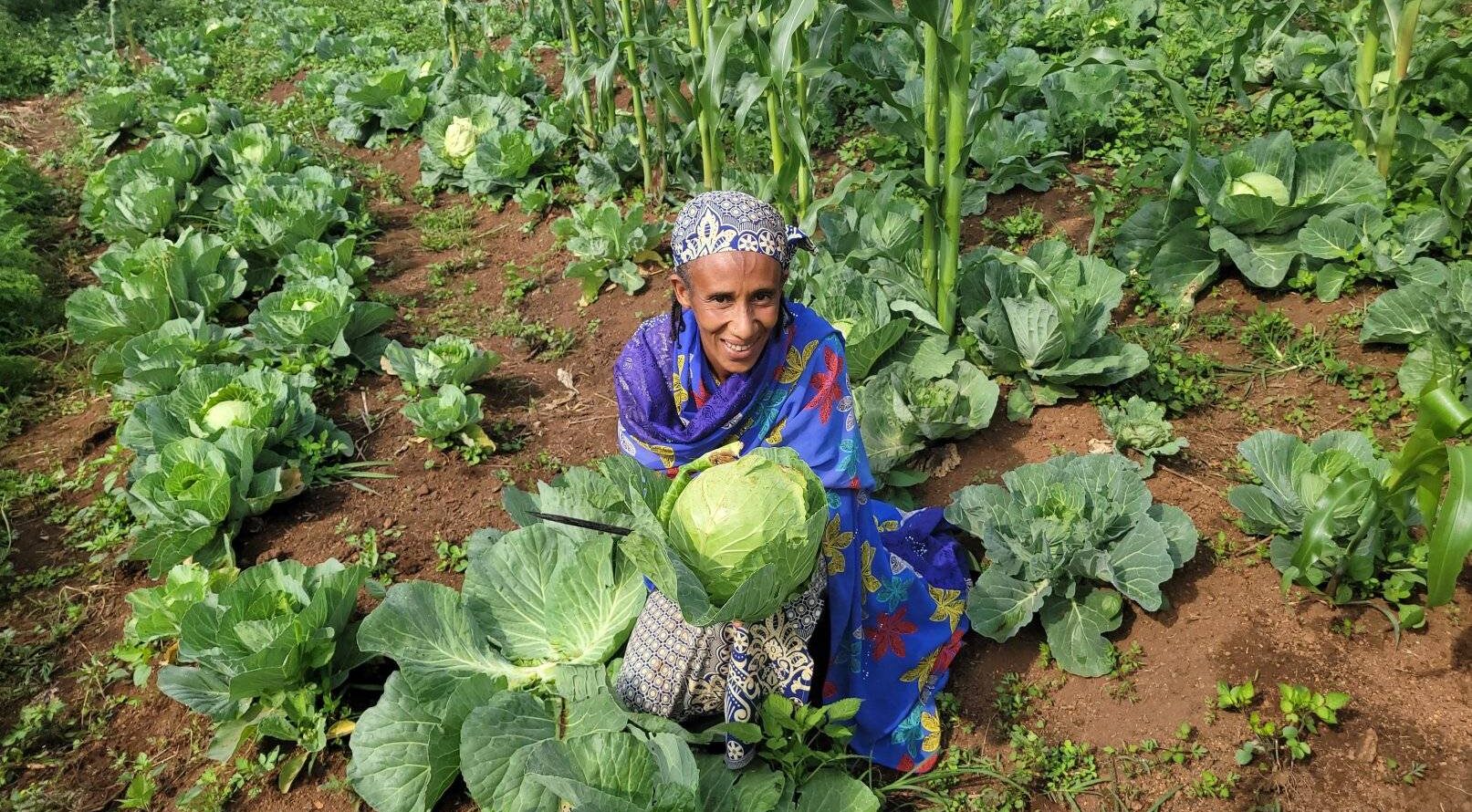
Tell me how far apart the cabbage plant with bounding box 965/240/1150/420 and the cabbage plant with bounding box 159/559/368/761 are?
2.68 metres

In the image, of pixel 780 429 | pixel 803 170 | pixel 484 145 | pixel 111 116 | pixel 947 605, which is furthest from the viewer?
pixel 111 116

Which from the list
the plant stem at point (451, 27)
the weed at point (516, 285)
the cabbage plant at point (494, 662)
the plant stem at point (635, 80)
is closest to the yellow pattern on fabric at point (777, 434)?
the cabbage plant at point (494, 662)

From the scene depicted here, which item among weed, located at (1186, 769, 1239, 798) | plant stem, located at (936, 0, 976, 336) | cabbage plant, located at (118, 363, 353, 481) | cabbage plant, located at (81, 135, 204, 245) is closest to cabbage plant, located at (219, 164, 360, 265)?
cabbage plant, located at (81, 135, 204, 245)

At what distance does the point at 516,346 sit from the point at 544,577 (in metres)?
2.37

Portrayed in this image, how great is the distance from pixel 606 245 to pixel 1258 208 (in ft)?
10.6

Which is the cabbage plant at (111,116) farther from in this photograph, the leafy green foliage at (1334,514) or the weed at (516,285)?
the leafy green foliage at (1334,514)

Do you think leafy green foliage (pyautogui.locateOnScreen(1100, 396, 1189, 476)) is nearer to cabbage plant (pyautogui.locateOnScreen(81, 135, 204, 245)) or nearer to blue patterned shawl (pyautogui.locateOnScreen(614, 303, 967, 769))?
blue patterned shawl (pyautogui.locateOnScreen(614, 303, 967, 769))

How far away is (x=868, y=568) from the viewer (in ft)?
9.09

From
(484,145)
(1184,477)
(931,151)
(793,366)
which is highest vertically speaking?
(931,151)

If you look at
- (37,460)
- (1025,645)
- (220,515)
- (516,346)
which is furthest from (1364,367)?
(37,460)

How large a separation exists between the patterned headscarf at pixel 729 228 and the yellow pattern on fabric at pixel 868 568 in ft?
2.88

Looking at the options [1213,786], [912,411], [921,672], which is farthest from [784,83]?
[1213,786]

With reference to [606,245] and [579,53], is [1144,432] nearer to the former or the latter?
[606,245]

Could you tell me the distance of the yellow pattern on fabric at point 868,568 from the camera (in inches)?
109
